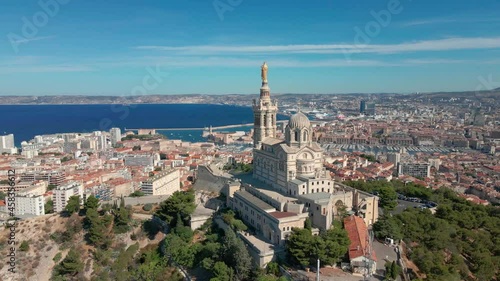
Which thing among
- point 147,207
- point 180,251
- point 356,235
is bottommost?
point 180,251

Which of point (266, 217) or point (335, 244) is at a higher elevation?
point (266, 217)

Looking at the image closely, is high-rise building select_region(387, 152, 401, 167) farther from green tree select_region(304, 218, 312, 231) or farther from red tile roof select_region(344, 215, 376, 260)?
green tree select_region(304, 218, 312, 231)

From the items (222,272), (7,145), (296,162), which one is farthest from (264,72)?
(7,145)

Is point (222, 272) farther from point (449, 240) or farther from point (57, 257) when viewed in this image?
point (449, 240)

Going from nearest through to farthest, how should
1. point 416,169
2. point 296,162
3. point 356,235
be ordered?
point 356,235 → point 296,162 → point 416,169

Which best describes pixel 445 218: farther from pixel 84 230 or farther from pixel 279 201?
pixel 84 230

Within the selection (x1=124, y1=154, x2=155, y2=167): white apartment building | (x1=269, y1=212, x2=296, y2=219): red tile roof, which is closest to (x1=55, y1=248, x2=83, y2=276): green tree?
(x1=269, y1=212, x2=296, y2=219): red tile roof

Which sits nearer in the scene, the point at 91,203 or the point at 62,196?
the point at 91,203

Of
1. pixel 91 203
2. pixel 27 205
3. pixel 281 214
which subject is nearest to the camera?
pixel 281 214
